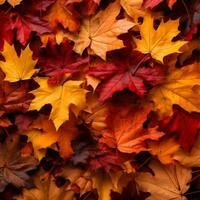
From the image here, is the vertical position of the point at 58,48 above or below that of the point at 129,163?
above

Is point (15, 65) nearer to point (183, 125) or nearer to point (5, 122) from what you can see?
point (5, 122)

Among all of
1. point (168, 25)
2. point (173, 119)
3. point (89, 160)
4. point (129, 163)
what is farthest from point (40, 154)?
point (168, 25)

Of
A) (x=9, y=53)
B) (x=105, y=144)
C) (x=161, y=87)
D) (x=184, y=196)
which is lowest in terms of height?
(x=184, y=196)

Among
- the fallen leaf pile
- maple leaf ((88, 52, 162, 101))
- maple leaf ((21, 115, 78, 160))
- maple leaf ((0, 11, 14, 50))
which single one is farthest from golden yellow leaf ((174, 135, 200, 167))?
maple leaf ((0, 11, 14, 50))

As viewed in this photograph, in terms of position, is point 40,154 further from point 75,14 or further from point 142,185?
point 75,14

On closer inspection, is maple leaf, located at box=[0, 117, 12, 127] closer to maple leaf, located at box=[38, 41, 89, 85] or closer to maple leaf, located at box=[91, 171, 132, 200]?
maple leaf, located at box=[38, 41, 89, 85]
